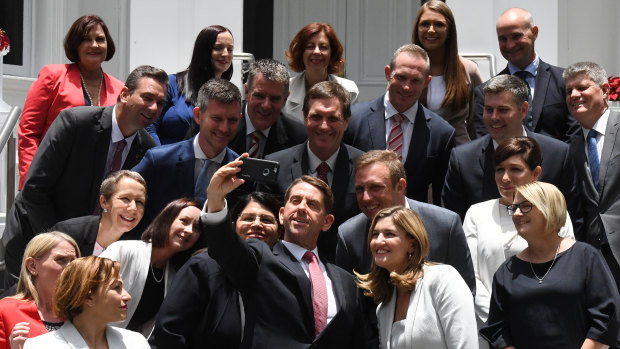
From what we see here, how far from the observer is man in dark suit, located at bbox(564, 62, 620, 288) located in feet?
22.7

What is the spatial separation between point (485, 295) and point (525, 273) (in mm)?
491

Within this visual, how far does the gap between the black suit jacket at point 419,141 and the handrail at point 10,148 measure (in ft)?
7.08

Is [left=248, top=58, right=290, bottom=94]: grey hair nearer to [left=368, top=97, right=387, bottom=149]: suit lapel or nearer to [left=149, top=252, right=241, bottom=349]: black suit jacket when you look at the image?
[left=368, top=97, right=387, bottom=149]: suit lapel

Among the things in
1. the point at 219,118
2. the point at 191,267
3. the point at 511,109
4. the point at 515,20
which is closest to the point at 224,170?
→ the point at 191,267

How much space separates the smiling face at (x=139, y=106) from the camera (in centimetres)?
693

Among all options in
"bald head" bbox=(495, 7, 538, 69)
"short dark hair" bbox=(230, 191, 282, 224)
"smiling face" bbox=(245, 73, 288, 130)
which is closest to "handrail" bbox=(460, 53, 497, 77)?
"bald head" bbox=(495, 7, 538, 69)

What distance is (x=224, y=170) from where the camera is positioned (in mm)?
5355

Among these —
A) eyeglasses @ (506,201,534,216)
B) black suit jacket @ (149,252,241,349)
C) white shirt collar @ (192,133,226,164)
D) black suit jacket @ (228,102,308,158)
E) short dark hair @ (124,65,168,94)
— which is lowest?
black suit jacket @ (149,252,241,349)

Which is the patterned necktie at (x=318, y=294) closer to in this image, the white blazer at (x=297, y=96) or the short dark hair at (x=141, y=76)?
the short dark hair at (x=141, y=76)

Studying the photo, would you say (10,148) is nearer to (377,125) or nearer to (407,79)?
(377,125)

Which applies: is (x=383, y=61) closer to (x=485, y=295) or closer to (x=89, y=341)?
(x=485, y=295)

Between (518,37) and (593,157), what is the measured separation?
1.17m

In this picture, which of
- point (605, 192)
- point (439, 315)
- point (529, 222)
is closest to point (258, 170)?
point (439, 315)

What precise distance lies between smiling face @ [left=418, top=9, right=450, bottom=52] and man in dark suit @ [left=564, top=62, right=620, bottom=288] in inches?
36.4
